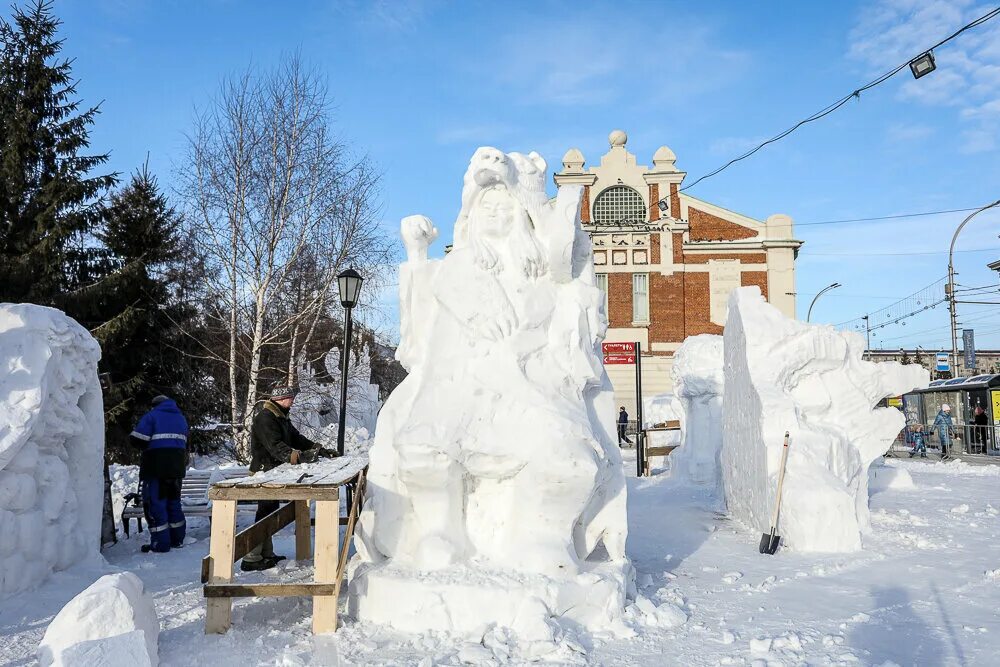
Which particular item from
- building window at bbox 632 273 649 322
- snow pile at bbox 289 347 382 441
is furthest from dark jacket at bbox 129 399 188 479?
building window at bbox 632 273 649 322

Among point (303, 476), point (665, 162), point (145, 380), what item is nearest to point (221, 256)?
point (145, 380)

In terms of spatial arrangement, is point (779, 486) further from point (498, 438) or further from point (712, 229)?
point (712, 229)

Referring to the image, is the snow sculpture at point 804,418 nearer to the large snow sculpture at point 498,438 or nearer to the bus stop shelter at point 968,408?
the large snow sculpture at point 498,438

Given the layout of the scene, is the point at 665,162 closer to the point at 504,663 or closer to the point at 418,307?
the point at 418,307

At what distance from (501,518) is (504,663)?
1042mm

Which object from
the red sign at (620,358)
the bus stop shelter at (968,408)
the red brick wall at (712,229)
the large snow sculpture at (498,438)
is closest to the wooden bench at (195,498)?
the large snow sculpture at (498,438)

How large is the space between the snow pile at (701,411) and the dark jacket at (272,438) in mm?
6721

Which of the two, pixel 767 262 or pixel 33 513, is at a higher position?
pixel 767 262

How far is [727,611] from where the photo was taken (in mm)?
4566

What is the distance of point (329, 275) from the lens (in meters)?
13.1

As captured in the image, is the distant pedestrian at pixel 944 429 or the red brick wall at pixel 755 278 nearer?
the distant pedestrian at pixel 944 429

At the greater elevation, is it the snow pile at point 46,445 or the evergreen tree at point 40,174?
the evergreen tree at point 40,174

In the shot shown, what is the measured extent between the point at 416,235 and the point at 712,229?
24.7 m

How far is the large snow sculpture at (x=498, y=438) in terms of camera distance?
414 centimetres
